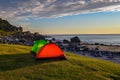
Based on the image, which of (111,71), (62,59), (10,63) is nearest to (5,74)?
(10,63)

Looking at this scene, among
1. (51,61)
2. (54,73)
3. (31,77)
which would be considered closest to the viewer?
(31,77)

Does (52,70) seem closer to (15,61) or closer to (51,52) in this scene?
(51,52)

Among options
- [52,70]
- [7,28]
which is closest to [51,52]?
[52,70]

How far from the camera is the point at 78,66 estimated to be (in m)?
25.4

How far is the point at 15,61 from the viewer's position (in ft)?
86.1

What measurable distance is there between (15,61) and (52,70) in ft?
16.4

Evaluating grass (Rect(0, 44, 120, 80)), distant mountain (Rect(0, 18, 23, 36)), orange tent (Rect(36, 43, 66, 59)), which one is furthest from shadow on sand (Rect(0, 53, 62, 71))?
distant mountain (Rect(0, 18, 23, 36))

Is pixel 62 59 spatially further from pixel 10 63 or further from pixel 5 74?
pixel 5 74

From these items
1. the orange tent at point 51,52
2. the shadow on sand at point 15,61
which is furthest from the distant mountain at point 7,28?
the orange tent at point 51,52

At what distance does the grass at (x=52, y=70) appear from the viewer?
2153 cm

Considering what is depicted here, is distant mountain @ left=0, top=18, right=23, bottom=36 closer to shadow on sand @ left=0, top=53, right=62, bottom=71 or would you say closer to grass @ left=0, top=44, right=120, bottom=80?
shadow on sand @ left=0, top=53, right=62, bottom=71

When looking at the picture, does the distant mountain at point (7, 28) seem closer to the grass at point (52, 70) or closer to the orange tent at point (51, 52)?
the orange tent at point (51, 52)

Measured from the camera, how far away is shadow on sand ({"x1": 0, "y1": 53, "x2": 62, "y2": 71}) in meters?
23.8

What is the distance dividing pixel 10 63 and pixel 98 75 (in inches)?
348
